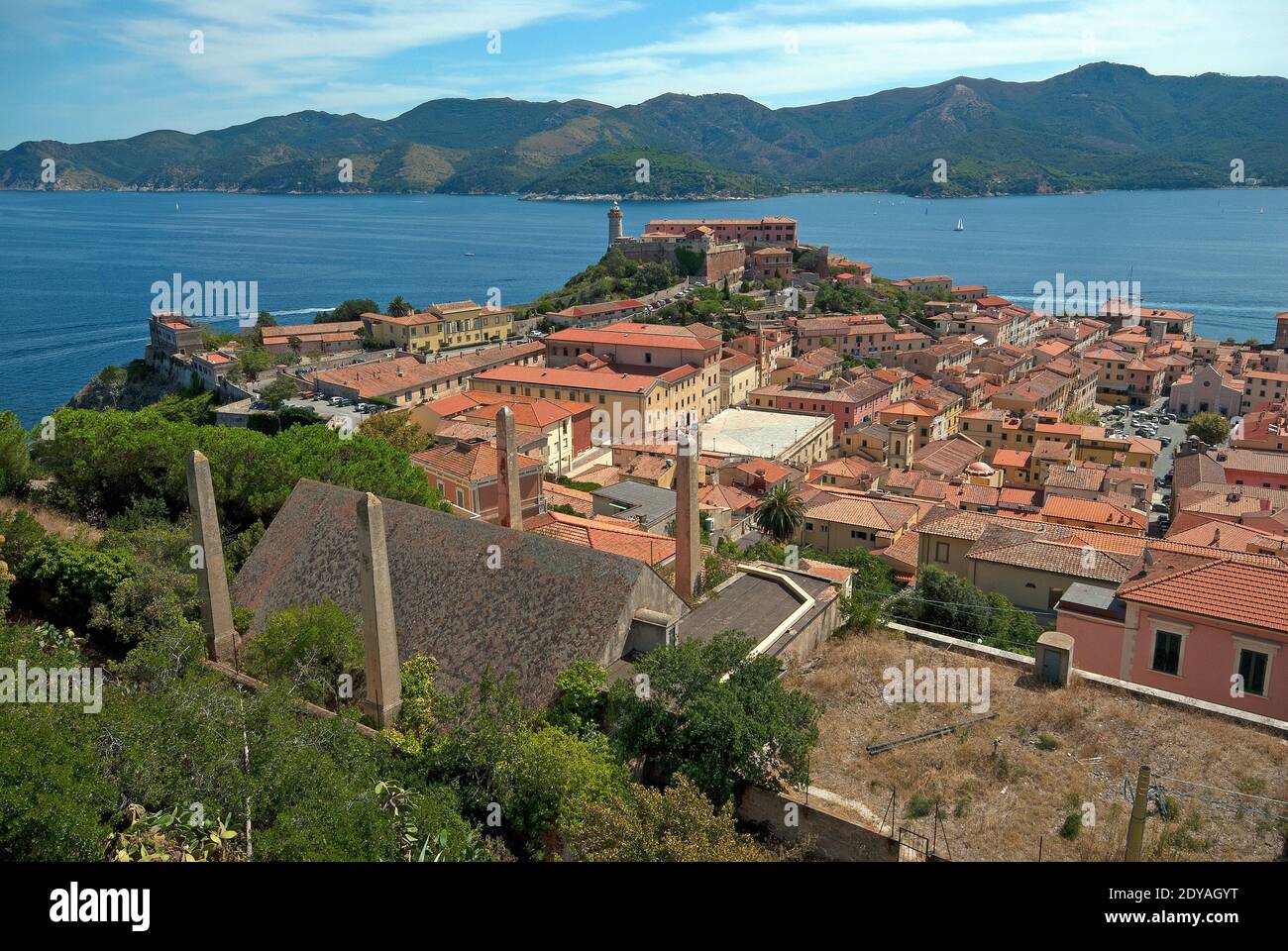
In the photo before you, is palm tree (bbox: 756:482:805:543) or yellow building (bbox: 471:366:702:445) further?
yellow building (bbox: 471:366:702:445)

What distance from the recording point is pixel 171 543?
763 inches

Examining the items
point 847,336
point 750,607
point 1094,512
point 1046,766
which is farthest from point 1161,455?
point 1046,766

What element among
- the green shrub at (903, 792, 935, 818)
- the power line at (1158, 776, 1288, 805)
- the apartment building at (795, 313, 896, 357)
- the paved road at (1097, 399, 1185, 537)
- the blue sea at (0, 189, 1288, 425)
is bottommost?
the paved road at (1097, 399, 1185, 537)

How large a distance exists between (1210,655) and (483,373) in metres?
54.8

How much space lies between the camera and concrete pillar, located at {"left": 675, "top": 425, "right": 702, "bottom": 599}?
18.3 meters

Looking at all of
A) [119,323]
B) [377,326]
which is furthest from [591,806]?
[119,323]

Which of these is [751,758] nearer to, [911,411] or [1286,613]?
[1286,613]

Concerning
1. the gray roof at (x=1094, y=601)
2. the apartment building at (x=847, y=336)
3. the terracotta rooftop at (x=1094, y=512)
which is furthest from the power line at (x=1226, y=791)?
the apartment building at (x=847, y=336)

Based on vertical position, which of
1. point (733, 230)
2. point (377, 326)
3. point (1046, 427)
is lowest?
point (1046, 427)

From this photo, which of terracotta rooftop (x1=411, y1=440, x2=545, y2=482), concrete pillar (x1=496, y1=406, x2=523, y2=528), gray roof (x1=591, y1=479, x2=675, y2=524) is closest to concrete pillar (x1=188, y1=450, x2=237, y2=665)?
concrete pillar (x1=496, y1=406, x2=523, y2=528)

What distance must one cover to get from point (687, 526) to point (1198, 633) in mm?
9458

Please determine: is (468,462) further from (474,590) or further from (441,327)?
(441,327)

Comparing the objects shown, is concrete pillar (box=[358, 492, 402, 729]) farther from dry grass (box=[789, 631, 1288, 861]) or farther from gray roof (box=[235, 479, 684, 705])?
dry grass (box=[789, 631, 1288, 861])

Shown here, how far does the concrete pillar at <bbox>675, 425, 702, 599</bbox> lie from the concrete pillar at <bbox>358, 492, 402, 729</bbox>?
6219 millimetres
